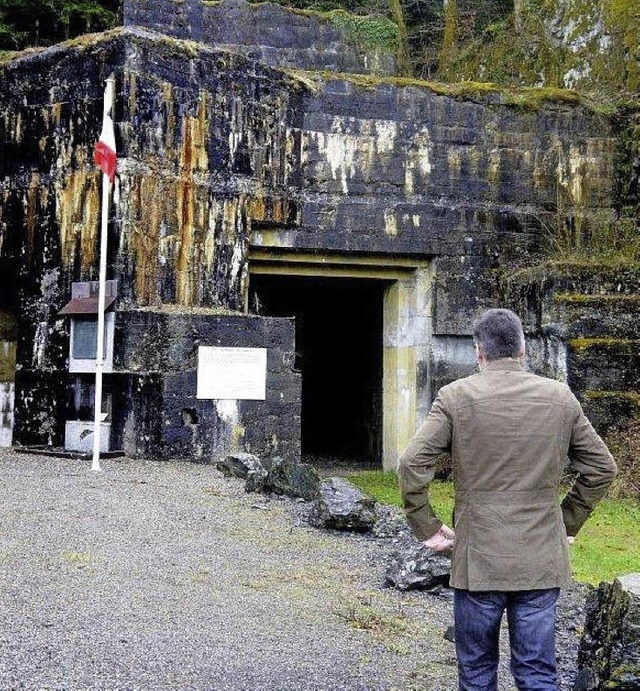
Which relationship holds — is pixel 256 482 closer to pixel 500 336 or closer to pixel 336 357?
pixel 500 336

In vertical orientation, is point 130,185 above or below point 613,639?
above

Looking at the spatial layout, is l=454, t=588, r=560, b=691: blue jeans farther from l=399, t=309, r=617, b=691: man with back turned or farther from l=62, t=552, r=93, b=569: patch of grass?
l=62, t=552, r=93, b=569: patch of grass

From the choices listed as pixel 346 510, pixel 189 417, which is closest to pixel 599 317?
pixel 189 417

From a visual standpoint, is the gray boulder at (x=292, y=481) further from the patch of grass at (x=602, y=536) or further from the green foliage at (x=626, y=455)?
the green foliage at (x=626, y=455)

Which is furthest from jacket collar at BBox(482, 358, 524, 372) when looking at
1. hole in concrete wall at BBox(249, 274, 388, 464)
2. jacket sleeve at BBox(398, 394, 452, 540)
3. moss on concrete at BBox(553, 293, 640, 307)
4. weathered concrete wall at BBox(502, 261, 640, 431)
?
hole in concrete wall at BBox(249, 274, 388, 464)

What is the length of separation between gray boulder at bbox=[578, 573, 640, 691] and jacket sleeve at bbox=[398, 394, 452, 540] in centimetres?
116

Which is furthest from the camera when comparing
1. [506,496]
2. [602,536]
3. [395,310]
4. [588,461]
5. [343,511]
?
[395,310]

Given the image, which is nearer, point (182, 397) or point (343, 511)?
point (343, 511)

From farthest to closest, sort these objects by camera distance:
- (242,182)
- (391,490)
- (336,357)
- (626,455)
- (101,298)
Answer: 1. (336,357)
2. (242,182)
3. (391,490)
4. (626,455)
5. (101,298)

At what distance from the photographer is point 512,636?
3.74 metres

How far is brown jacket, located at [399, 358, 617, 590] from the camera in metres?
3.69

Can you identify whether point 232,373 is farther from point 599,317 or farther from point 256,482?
point 599,317

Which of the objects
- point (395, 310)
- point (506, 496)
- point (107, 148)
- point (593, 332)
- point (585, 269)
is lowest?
point (506, 496)

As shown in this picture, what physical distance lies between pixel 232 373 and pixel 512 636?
379 inches
